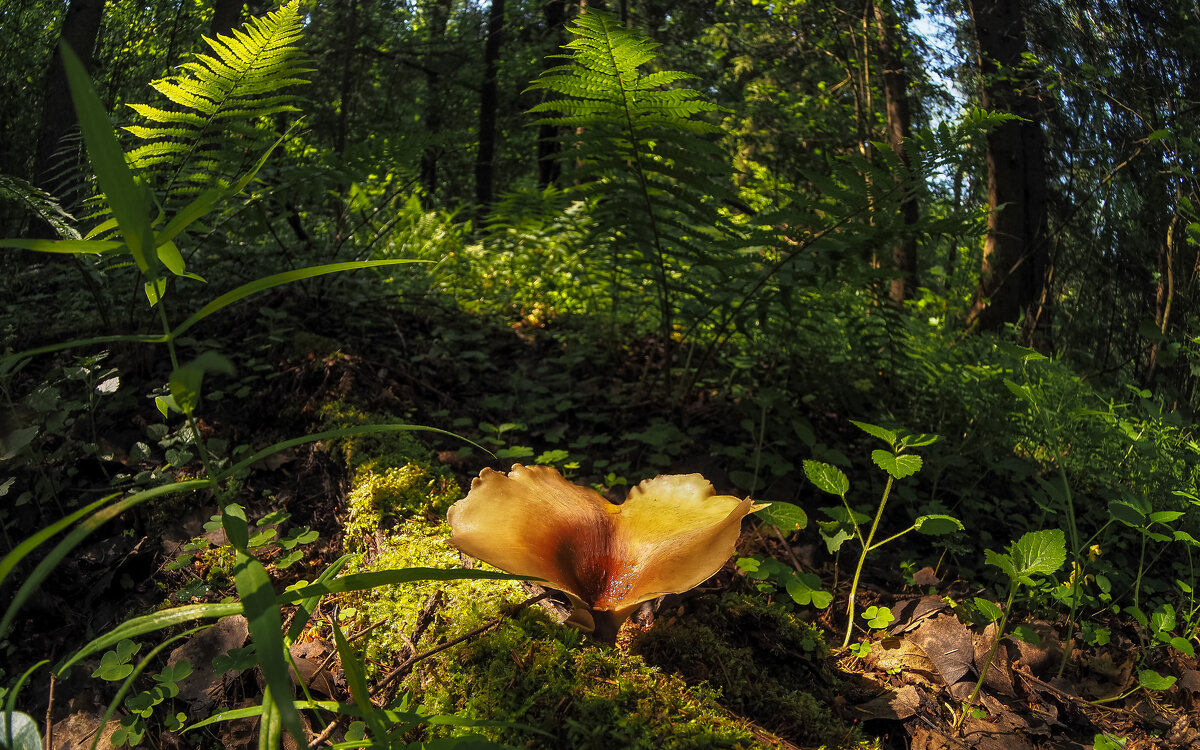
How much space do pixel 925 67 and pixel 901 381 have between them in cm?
715

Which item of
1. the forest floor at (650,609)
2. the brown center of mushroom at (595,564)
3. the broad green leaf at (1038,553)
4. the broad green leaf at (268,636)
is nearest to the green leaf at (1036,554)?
the broad green leaf at (1038,553)

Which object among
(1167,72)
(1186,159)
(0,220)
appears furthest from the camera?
(0,220)

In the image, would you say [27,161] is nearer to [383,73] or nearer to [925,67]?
[383,73]

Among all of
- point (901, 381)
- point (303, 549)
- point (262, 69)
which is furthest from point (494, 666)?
point (901, 381)

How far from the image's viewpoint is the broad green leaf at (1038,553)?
1447 millimetres

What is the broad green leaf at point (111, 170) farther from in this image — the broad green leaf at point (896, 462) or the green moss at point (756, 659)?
the broad green leaf at point (896, 462)

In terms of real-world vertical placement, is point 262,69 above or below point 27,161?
below

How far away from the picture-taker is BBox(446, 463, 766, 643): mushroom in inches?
50.4

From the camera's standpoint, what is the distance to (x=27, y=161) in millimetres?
6586

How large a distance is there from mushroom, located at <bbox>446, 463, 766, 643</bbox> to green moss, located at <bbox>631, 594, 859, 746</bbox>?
0.17m

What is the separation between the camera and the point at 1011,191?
5180 millimetres

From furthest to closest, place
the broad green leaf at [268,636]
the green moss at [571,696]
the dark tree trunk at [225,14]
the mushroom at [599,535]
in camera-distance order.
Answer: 1. the dark tree trunk at [225,14]
2. the mushroom at [599,535]
3. the green moss at [571,696]
4. the broad green leaf at [268,636]

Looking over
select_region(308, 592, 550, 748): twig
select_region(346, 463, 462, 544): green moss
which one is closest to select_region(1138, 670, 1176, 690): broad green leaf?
select_region(308, 592, 550, 748): twig

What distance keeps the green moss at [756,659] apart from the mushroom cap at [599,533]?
0.20 metres
